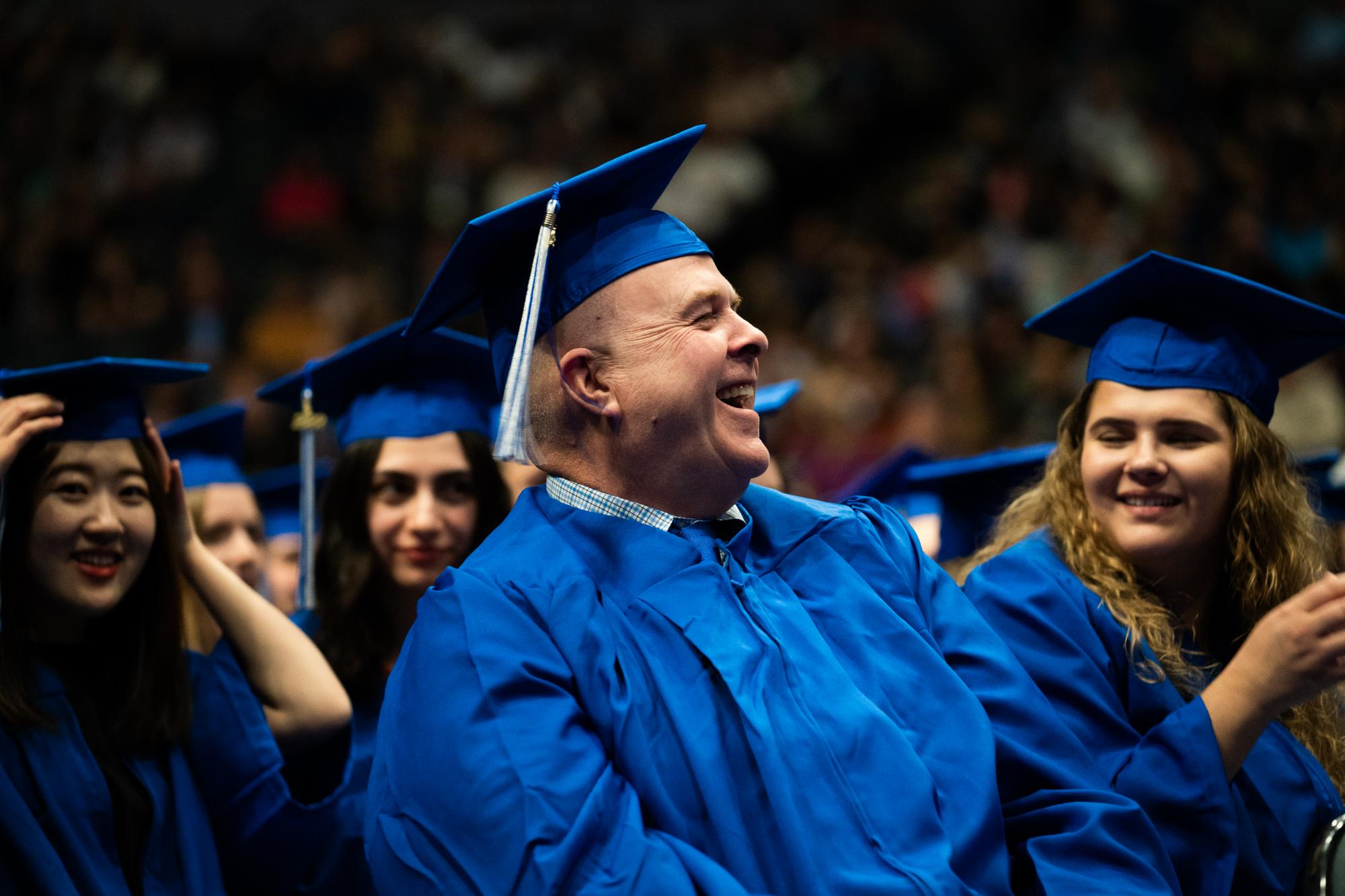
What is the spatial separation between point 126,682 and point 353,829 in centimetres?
65

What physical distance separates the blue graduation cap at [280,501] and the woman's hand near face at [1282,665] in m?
3.02

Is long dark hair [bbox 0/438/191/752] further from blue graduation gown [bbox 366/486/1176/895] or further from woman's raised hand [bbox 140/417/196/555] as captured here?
blue graduation gown [bbox 366/486/1176/895]

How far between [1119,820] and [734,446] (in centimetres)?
80

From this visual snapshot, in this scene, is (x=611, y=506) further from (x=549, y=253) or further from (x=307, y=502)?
(x=307, y=502)

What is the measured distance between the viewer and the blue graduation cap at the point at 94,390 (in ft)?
8.68

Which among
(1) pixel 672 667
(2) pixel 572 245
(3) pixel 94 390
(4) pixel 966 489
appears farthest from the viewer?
(4) pixel 966 489

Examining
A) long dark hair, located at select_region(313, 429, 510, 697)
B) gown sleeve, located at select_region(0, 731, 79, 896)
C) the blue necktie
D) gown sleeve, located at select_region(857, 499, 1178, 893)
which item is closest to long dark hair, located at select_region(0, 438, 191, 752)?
gown sleeve, located at select_region(0, 731, 79, 896)

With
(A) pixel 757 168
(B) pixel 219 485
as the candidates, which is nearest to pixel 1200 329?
(B) pixel 219 485

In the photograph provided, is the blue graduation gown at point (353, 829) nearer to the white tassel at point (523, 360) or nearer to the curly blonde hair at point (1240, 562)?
the white tassel at point (523, 360)

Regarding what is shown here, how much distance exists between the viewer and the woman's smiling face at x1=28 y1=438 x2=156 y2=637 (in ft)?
8.47

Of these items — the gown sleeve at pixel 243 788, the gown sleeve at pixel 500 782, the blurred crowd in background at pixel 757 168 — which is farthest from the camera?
the blurred crowd in background at pixel 757 168

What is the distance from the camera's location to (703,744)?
1.86 meters

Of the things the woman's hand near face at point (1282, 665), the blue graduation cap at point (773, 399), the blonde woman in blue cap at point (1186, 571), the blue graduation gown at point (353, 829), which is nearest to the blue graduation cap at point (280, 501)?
the blue graduation gown at point (353, 829)

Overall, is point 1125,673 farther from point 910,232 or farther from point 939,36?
point 939,36
